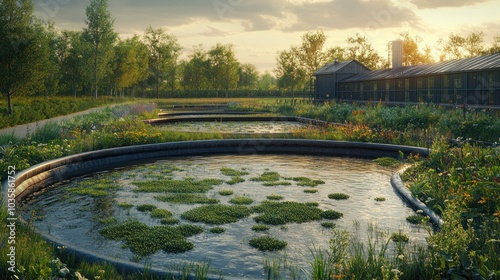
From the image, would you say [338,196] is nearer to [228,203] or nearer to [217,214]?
[228,203]

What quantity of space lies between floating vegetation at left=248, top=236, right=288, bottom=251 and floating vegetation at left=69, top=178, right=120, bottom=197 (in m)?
4.96

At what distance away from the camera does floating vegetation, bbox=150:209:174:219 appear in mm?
9101

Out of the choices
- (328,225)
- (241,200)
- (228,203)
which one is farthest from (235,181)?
(328,225)

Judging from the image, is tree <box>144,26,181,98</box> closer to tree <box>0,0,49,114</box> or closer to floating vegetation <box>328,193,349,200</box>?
tree <box>0,0,49,114</box>

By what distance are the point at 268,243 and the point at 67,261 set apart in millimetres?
3122

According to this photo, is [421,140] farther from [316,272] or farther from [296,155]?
[316,272]

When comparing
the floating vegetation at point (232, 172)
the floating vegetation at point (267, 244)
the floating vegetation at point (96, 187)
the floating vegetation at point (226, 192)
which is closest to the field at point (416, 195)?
the floating vegetation at point (267, 244)

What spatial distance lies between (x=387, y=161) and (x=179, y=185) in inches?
292

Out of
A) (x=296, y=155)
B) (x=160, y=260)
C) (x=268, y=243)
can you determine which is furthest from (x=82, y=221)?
(x=296, y=155)

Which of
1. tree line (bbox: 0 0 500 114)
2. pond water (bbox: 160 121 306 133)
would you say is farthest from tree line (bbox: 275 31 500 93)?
pond water (bbox: 160 121 306 133)

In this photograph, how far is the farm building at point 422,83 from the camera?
2991cm

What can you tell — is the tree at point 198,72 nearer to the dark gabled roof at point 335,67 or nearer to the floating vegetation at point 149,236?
the dark gabled roof at point 335,67

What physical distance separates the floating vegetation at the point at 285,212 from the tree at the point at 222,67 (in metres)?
86.4

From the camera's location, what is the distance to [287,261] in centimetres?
675
